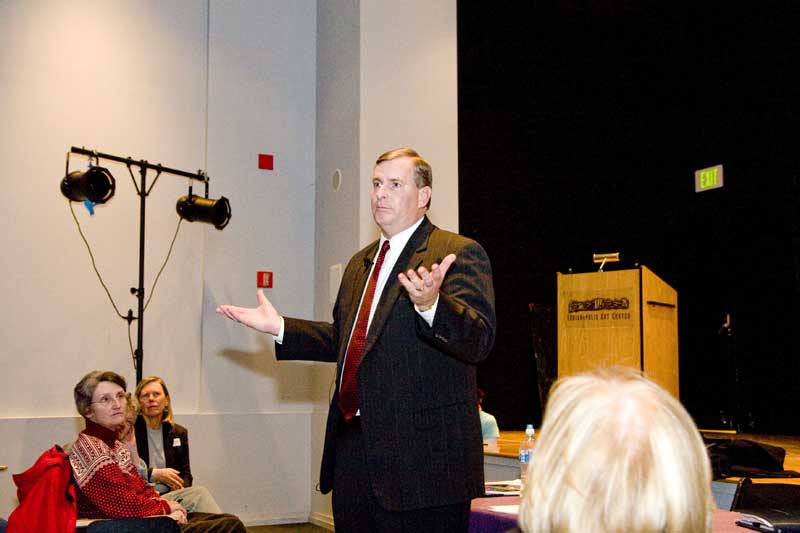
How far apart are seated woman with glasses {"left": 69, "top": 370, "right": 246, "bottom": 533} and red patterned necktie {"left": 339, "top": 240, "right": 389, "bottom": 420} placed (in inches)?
59.2

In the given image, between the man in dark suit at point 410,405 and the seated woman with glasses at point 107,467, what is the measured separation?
4.35 feet

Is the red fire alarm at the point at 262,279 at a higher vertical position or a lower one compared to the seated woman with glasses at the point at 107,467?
higher

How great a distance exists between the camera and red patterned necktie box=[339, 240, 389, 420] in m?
2.20

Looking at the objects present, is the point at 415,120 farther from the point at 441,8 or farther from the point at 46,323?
the point at 46,323

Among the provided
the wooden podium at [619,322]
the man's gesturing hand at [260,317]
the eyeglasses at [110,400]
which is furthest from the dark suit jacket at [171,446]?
the wooden podium at [619,322]

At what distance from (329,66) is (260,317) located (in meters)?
4.05

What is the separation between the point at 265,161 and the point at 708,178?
3.86m

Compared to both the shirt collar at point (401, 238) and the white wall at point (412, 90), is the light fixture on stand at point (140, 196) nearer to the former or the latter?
the white wall at point (412, 90)

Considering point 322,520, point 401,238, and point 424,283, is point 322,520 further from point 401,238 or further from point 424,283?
point 424,283

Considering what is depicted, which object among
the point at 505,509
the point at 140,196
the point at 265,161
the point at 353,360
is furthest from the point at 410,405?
the point at 265,161

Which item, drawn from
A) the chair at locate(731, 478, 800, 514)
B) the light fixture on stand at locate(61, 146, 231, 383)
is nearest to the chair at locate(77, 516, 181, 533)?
the light fixture on stand at locate(61, 146, 231, 383)

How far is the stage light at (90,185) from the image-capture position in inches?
199

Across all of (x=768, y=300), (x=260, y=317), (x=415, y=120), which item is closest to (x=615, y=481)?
(x=260, y=317)

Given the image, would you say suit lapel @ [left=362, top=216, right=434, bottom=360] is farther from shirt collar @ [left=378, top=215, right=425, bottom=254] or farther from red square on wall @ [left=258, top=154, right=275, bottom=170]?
red square on wall @ [left=258, top=154, right=275, bottom=170]
